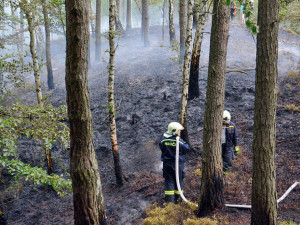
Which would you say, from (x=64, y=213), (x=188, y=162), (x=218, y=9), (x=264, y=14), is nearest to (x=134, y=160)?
(x=188, y=162)

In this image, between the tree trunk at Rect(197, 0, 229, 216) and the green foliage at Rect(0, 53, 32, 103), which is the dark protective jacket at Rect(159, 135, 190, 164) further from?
the green foliage at Rect(0, 53, 32, 103)

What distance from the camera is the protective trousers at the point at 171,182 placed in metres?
6.34

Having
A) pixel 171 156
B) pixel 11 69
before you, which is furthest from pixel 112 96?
pixel 11 69

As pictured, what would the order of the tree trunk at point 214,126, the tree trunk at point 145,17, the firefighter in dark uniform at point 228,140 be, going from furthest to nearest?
the tree trunk at point 145,17 → the firefighter in dark uniform at point 228,140 → the tree trunk at point 214,126

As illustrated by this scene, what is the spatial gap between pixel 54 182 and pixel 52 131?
111 centimetres

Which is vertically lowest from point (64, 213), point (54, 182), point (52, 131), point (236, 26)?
point (64, 213)

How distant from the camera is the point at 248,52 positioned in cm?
1805

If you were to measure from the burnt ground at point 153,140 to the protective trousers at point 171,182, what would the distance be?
48cm

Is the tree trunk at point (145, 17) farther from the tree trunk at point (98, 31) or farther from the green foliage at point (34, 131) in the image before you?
the green foliage at point (34, 131)

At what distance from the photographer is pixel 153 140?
1052 centimetres

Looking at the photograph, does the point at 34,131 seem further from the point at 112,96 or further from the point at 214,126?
the point at 214,126

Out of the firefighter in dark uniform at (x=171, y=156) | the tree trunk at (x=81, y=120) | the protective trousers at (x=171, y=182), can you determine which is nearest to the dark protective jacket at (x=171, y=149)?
the firefighter in dark uniform at (x=171, y=156)

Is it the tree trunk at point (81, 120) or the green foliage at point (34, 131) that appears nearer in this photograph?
the tree trunk at point (81, 120)

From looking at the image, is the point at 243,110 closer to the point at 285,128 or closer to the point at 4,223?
the point at 285,128
